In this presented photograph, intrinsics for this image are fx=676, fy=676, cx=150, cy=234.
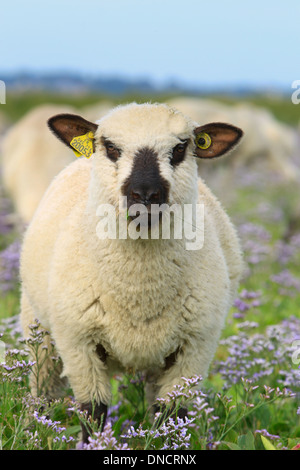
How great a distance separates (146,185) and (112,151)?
1.58 ft

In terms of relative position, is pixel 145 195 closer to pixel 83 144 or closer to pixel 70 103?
pixel 83 144

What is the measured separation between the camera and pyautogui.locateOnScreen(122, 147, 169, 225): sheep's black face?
3.57 m

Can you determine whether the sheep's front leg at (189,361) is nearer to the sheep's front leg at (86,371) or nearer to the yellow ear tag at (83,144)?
the sheep's front leg at (86,371)

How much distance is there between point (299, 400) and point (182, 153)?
206cm

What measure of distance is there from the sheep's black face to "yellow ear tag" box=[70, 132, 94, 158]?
1.66 feet

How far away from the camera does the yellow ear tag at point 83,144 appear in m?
4.18

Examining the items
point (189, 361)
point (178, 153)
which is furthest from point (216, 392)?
point (178, 153)

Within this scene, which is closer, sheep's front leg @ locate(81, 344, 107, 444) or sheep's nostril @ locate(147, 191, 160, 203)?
sheep's nostril @ locate(147, 191, 160, 203)

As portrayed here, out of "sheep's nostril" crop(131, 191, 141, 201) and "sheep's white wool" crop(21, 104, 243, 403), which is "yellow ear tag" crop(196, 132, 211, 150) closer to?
"sheep's white wool" crop(21, 104, 243, 403)

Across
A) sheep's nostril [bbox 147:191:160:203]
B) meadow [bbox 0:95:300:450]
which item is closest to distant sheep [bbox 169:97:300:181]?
meadow [bbox 0:95:300:450]

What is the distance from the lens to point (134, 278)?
4039 millimetres

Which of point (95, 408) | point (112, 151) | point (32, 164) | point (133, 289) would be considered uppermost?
point (32, 164)

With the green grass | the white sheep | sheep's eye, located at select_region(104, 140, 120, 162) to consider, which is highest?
the green grass
